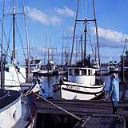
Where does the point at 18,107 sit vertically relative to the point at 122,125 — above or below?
above

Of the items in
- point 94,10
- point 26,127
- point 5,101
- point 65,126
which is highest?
point 94,10

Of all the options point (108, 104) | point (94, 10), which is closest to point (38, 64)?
point (94, 10)

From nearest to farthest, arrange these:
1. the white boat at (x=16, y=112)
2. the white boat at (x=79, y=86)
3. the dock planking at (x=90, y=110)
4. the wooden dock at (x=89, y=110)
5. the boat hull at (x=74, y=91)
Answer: the white boat at (x=16, y=112) < the wooden dock at (x=89, y=110) < the dock planking at (x=90, y=110) < the boat hull at (x=74, y=91) < the white boat at (x=79, y=86)

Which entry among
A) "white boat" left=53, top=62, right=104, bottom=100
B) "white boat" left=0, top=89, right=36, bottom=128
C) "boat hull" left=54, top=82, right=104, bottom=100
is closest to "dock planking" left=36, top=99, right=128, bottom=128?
"white boat" left=0, top=89, right=36, bottom=128

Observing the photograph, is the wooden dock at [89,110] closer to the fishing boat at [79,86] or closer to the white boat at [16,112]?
the white boat at [16,112]

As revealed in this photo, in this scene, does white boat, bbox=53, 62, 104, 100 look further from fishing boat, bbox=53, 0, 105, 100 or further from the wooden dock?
the wooden dock

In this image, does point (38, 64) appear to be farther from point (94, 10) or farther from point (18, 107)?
point (18, 107)

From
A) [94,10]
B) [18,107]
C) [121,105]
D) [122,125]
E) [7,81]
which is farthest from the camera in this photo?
[94,10]

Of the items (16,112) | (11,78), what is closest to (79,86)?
(11,78)

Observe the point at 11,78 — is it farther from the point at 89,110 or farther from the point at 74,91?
the point at 89,110

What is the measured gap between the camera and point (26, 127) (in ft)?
40.6

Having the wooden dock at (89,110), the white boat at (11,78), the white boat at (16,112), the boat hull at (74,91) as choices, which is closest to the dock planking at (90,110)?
the wooden dock at (89,110)

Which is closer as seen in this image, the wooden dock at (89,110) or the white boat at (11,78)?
the wooden dock at (89,110)

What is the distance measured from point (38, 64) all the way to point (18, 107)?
96954 millimetres
